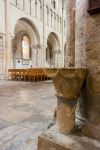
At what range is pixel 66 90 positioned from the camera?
4.92 ft

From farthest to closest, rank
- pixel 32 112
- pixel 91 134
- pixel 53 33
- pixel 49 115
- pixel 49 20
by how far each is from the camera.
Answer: pixel 53 33, pixel 49 20, pixel 32 112, pixel 49 115, pixel 91 134

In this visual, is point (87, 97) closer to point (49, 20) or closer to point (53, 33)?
point (49, 20)

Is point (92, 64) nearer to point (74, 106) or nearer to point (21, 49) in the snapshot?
point (74, 106)

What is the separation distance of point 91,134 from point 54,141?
372 mm

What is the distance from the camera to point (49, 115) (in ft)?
Answer: 9.18

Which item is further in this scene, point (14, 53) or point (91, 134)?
point (14, 53)

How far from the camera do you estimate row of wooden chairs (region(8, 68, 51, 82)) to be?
34.8 ft

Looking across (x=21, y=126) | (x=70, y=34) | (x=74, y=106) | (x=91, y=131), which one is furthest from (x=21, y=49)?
(x=91, y=131)

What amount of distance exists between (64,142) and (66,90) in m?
0.49

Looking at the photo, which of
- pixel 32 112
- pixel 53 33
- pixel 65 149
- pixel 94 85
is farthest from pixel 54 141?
pixel 53 33

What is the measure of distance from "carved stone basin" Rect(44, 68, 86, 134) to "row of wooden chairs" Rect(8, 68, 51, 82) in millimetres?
8984

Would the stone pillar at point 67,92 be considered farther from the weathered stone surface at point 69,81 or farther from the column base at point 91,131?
the column base at point 91,131

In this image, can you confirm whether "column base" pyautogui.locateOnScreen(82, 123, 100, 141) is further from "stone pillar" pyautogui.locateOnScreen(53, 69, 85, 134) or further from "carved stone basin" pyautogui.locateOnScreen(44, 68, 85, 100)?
"carved stone basin" pyautogui.locateOnScreen(44, 68, 85, 100)

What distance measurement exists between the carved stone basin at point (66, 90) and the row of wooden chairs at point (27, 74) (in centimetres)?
898
